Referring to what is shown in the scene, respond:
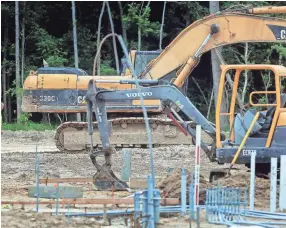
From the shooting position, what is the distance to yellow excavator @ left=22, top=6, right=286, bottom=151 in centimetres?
1520

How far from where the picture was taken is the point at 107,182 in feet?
41.5

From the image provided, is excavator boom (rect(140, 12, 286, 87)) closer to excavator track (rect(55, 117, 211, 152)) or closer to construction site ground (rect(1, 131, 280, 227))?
construction site ground (rect(1, 131, 280, 227))

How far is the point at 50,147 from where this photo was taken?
2252 cm

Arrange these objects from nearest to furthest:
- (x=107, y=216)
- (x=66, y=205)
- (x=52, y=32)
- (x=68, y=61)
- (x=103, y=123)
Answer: (x=107, y=216), (x=66, y=205), (x=103, y=123), (x=68, y=61), (x=52, y=32)

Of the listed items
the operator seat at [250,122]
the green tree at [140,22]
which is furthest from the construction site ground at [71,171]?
the green tree at [140,22]

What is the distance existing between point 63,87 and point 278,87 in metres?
10.4

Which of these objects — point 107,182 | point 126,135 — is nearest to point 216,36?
point 107,182

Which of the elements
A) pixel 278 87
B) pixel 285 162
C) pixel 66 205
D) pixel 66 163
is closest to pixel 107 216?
pixel 66 205

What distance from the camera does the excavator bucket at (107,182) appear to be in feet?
41.3

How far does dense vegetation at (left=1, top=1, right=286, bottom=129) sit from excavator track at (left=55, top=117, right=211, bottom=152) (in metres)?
14.0

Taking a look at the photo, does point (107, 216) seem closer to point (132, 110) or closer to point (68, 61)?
point (132, 110)

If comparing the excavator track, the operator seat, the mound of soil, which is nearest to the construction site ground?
the mound of soil

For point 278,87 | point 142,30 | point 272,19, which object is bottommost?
point 278,87

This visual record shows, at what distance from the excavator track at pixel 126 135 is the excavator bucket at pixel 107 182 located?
7208 mm
